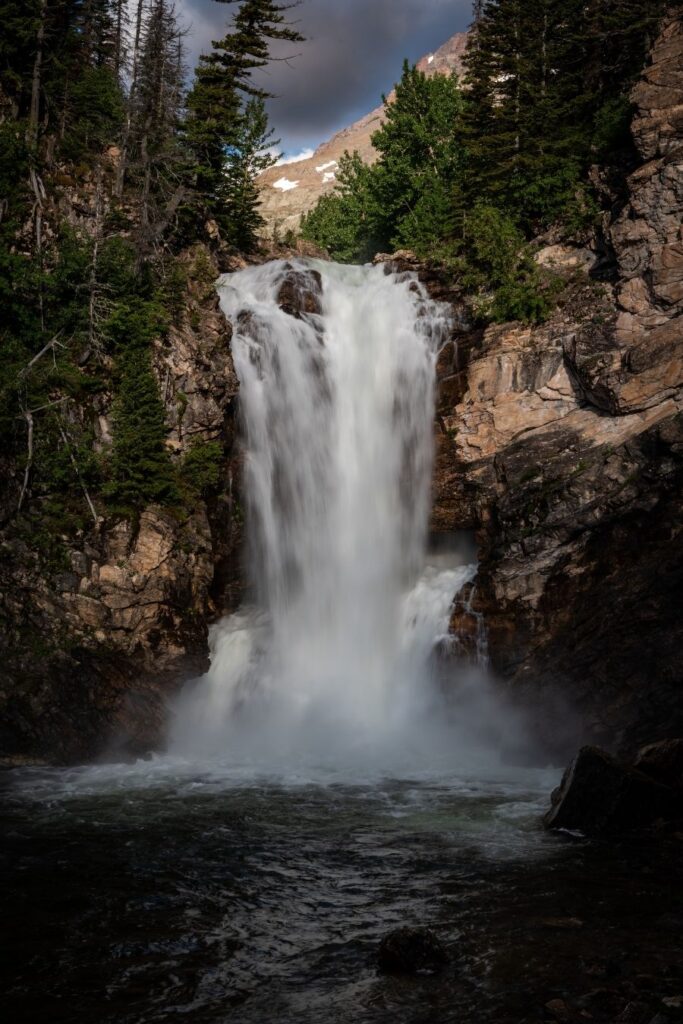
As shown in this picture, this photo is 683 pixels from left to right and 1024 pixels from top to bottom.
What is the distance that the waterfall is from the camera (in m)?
20.2

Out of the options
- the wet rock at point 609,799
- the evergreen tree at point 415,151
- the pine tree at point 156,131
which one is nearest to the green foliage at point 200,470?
the pine tree at point 156,131

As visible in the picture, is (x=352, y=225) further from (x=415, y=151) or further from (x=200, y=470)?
(x=200, y=470)

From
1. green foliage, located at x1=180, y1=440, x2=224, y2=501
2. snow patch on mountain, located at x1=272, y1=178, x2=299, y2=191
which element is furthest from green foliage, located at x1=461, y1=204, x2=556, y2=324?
snow patch on mountain, located at x1=272, y1=178, x2=299, y2=191

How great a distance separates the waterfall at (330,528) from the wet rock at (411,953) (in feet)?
35.4

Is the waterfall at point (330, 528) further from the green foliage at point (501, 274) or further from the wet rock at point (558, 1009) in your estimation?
the wet rock at point (558, 1009)

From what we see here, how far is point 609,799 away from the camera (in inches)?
461

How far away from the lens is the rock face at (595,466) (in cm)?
1680

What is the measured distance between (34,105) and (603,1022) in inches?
1064

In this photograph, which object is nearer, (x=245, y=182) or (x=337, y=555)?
(x=337, y=555)

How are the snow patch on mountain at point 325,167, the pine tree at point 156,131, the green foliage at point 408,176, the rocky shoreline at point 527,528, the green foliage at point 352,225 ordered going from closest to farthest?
the rocky shoreline at point 527,528 < the pine tree at point 156,131 < the green foliage at point 408,176 < the green foliage at point 352,225 < the snow patch on mountain at point 325,167

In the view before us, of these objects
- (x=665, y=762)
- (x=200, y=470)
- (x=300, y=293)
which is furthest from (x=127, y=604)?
(x=300, y=293)

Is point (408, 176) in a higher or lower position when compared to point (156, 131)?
higher

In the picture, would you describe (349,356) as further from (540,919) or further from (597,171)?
(540,919)

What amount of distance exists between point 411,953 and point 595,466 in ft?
48.4
